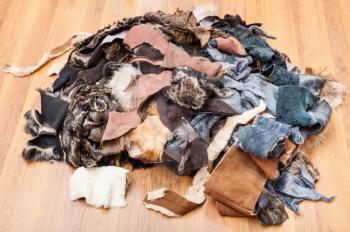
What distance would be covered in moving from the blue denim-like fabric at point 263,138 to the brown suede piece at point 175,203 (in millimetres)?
223

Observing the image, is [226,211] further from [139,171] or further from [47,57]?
[47,57]

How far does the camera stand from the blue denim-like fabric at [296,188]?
113cm

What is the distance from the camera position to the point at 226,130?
118 centimetres

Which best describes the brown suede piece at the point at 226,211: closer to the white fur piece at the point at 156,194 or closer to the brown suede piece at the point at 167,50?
the white fur piece at the point at 156,194

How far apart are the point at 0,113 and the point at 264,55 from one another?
94 cm

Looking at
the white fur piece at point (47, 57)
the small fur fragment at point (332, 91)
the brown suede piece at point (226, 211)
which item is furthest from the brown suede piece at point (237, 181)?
the white fur piece at point (47, 57)

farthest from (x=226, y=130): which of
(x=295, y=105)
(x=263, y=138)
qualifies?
(x=295, y=105)

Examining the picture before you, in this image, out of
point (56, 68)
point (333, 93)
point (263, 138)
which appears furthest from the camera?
point (56, 68)

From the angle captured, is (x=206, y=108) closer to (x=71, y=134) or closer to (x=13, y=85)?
(x=71, y=134)

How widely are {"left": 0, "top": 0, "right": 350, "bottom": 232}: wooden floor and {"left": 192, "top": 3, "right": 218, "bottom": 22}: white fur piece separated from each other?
0.04 meters

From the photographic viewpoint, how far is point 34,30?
62.0 inches

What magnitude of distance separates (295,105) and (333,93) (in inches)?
7.6

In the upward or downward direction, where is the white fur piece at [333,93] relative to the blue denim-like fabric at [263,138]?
upward

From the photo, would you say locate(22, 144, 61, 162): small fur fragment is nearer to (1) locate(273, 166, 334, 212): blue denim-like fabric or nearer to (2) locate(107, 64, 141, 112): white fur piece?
(2) locate(107, 64, 141, 112): white fur piece
